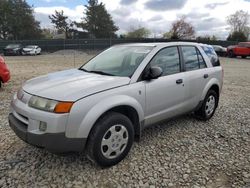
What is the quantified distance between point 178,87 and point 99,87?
5.02ft

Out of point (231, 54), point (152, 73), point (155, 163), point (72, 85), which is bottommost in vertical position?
point (155, 163)

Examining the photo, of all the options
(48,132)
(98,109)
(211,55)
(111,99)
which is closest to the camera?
(48,132)

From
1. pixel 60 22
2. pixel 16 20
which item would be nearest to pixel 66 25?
pixel 60 22

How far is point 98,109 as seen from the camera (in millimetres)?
2920

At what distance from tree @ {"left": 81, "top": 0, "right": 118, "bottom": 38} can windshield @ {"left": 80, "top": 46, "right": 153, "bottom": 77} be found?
48988 mm

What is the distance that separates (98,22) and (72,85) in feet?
166

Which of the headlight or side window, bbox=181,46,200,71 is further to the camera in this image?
side window, bbox=181,46,200,71

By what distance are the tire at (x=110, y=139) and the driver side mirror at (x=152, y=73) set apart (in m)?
0.67

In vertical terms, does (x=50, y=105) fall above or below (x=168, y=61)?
below

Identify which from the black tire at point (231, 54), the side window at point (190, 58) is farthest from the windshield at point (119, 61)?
the black tire at point (231, 54)

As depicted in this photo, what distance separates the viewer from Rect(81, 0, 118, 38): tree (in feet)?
169

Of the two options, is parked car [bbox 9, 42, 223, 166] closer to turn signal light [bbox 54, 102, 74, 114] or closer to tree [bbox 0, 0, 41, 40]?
turn signal light [bbox 54, 102, 74, 114]

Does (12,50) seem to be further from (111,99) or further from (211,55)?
(111,99)

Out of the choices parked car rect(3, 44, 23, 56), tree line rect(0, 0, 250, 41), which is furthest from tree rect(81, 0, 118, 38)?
parked car rect(3, 44, 23, 56)
